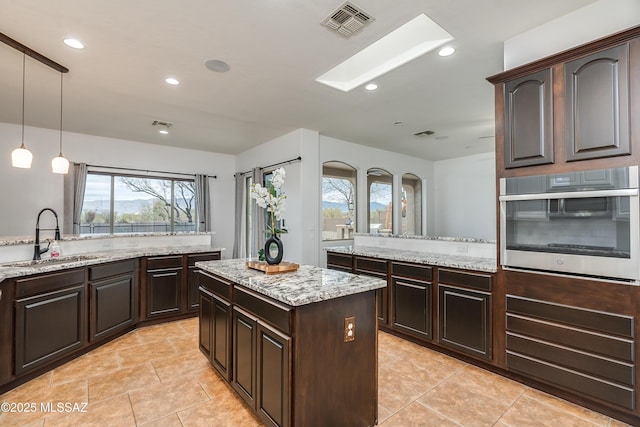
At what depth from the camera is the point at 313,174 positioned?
16.9ft

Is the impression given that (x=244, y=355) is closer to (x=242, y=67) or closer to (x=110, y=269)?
(x=110, y=269)

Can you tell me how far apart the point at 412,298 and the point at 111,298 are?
3.25m

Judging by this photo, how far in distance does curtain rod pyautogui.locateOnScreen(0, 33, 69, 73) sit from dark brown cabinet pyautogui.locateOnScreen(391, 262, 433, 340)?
3900mm

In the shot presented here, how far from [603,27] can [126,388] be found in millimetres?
4475

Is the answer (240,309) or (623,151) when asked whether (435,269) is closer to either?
(623,151)

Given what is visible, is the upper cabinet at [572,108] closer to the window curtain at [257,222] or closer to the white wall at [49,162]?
the window curtain at [257,222]

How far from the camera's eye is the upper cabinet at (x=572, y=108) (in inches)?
77.2

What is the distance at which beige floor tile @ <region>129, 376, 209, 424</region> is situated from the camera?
2.13 meters

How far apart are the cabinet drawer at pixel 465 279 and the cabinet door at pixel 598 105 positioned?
1151 millimetres

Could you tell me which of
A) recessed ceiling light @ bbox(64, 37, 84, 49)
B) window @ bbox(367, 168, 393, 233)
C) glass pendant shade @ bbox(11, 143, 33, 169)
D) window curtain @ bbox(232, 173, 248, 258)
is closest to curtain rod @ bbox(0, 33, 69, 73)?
recessed ceiling light @ bbox(64, 37, 84, 49)

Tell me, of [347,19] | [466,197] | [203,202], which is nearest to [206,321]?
[347,19]

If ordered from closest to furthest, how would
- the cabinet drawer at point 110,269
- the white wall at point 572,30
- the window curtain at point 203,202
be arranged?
1. the white wall at point 572,30
2. the cabinet drawer at point 110,269
3. the window curtain at point 203,202

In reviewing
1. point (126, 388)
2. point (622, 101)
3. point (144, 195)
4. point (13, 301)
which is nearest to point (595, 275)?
point (622, 101)

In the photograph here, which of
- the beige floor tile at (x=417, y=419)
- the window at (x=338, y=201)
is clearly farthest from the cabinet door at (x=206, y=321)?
the window at (x=338, y=201)
